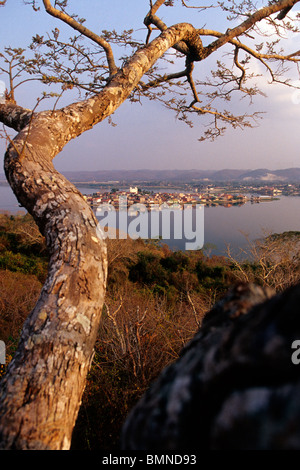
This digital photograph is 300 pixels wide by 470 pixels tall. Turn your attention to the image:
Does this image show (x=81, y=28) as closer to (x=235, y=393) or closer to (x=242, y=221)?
(x=235, y=393)

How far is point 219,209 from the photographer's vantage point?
20.6m

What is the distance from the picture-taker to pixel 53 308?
4.05ft

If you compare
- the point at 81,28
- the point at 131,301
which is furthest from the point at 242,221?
the point at 81,28

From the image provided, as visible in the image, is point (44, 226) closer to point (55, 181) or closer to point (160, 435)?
point (55, 181)

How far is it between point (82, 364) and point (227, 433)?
0.81 meters

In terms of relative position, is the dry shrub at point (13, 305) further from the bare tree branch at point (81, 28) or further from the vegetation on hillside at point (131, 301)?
the bare tree branch at point (81, 28)

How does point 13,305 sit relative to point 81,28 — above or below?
below

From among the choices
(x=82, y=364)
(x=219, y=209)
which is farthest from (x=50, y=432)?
(x=219, y=209)

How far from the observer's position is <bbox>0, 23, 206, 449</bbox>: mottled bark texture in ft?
3.23
